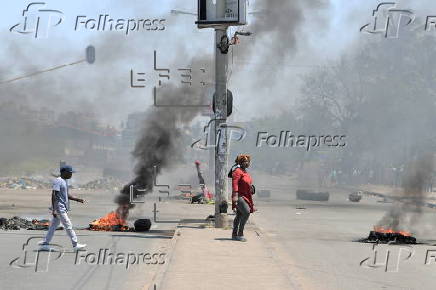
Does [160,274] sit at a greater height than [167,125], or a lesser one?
lesser

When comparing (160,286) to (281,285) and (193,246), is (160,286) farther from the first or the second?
(193,246)

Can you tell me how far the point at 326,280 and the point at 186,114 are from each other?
18.9 metres

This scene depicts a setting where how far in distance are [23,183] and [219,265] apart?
156 ft

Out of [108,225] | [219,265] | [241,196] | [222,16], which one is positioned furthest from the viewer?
[108,225]

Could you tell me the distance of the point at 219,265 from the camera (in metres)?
11.5

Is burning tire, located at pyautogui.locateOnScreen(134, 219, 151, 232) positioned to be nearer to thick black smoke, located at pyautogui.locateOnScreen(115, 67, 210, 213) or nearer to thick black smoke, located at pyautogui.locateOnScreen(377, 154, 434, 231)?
thick black smoke, located at pyautogui.locateOnScreen(377, 154, 434, 231)

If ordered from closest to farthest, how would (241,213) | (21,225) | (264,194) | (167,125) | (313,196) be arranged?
(241,213), (21,225), (167,125), (313,196), (264,194)

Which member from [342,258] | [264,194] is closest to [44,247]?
[342,258]

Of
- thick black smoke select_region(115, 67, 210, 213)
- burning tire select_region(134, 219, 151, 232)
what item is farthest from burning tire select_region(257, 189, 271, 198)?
burning tire select_region(134, 219, 151, 232)

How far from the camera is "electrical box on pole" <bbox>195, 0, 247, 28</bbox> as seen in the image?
1759 centimetres

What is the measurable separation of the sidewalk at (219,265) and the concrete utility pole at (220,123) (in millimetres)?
1864

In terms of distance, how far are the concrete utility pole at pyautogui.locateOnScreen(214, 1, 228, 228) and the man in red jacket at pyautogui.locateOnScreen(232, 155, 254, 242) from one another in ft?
9.31

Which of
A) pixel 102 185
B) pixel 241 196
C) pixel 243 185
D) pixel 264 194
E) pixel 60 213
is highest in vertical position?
pixel 243 185

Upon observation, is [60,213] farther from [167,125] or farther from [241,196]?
[167,125]
